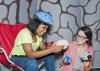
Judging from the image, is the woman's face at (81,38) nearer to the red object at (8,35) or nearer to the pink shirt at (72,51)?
the pink shirt at (72,51)

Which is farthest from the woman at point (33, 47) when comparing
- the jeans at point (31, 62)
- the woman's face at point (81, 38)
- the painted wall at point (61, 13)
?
the painted wall at point (61, 13)

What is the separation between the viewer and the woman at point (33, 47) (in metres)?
2.82

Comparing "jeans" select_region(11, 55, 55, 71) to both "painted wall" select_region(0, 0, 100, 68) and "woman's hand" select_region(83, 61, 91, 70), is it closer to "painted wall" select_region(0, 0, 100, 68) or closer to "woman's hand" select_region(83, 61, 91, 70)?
"woman's hand" select_region(83, 61, 91, 70)

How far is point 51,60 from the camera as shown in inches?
119

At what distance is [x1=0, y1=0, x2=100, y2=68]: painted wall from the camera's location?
3473mm

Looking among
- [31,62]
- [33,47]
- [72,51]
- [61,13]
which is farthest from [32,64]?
[61,13]

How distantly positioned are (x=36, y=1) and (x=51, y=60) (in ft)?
2.83

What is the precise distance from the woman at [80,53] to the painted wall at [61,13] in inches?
20.6

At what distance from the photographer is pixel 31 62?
110 inches

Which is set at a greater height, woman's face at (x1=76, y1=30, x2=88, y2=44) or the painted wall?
the painted wall

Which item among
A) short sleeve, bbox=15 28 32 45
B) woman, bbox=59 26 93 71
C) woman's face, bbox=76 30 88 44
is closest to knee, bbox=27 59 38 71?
short sleeve, bbox=15 28 32 45

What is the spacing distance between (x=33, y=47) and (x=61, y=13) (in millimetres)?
762

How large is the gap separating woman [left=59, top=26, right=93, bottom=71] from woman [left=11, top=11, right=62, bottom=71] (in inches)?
7.2

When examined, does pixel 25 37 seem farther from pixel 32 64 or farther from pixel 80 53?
pixel 80 53
